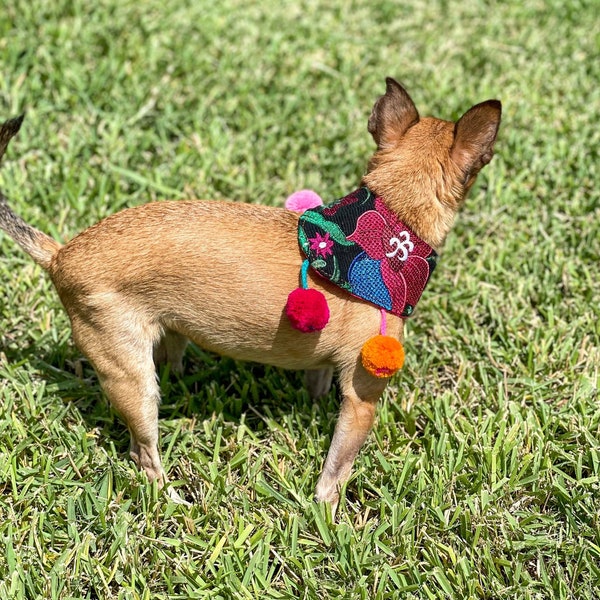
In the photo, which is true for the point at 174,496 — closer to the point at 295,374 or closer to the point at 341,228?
the point at 295,374

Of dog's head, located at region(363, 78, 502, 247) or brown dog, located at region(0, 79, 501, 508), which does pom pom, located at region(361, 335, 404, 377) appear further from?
dog's head, located at region(363, 78, 502, 247)

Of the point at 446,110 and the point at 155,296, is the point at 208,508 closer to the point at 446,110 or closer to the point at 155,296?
the point at 155,296

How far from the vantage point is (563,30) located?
7723 millimetres

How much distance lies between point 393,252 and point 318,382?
1145 mm

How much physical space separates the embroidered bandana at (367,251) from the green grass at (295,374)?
935 mm

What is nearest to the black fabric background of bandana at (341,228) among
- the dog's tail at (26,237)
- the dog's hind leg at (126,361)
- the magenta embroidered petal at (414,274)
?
the magenta embroidered petal at (414,274)

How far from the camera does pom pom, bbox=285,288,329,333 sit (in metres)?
3.51

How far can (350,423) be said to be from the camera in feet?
12.6

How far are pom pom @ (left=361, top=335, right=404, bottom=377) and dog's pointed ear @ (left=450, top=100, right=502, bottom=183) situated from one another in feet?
2.82

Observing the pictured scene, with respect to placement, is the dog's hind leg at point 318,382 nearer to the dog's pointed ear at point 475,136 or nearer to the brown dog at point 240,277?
the brown dog at point 240,277

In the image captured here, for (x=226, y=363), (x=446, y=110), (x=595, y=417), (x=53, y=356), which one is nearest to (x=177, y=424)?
(x=226, y=363)

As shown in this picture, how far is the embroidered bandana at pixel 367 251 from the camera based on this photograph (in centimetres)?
364

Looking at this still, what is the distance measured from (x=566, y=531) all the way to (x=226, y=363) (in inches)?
81.4

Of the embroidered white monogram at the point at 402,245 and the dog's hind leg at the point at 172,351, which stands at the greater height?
the embroidered white monogram at the point at 402,245
